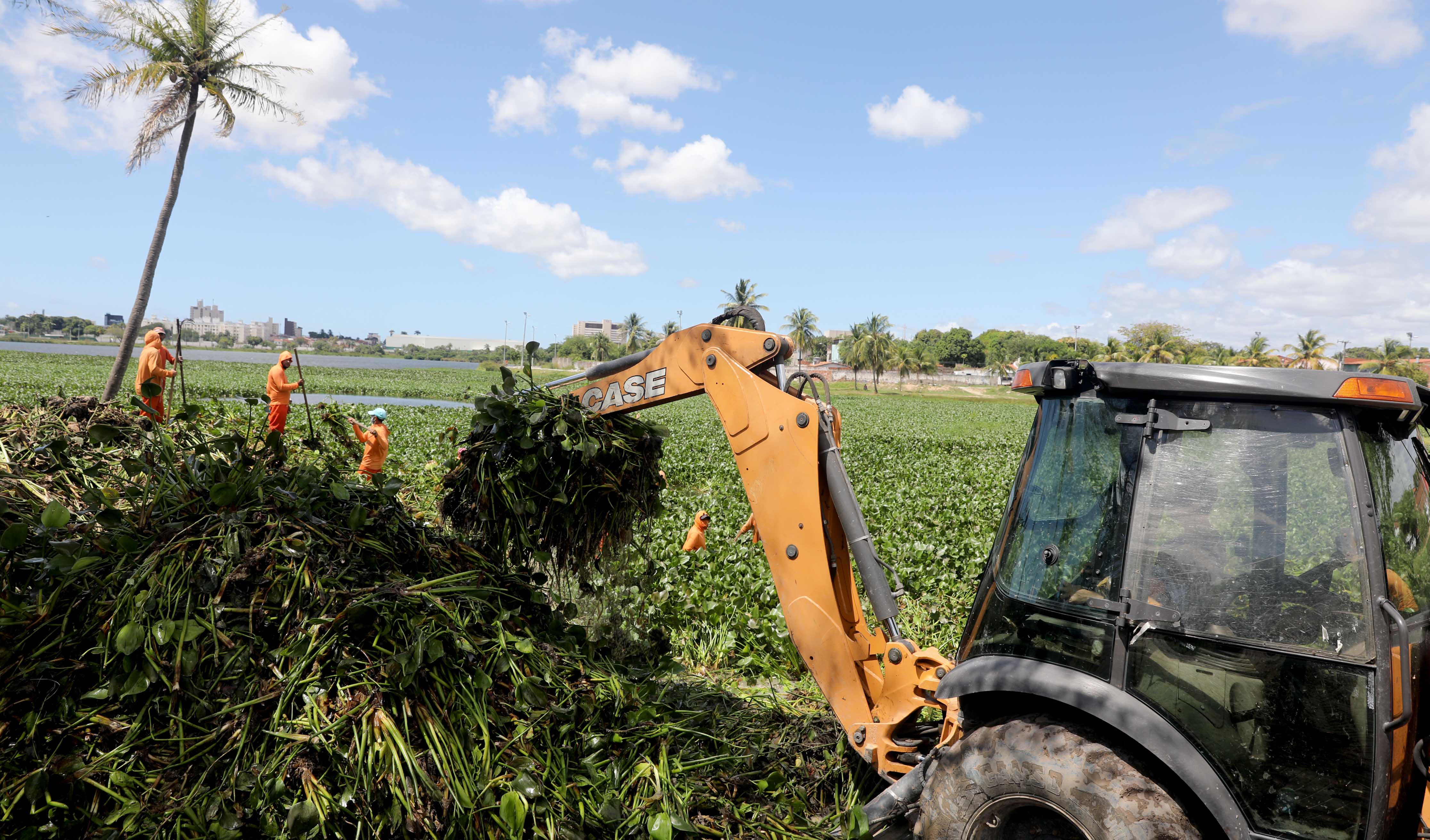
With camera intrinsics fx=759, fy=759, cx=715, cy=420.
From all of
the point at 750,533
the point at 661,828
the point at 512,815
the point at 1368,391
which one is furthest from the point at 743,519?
the point at 1368,391

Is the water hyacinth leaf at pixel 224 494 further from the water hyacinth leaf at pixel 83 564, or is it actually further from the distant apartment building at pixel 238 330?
the distant apartment building at pixel 238 330

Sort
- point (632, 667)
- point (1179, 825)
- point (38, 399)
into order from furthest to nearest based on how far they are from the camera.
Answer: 1. point (38, 399)
2. point (632, 667)
3. point (1179, 825)

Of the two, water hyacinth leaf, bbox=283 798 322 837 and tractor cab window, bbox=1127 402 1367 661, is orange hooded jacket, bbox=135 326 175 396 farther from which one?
tractor cab window, bbox=1127 402 1367 661

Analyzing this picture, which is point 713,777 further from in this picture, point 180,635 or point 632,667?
point 180,635

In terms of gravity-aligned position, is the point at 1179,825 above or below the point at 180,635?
below

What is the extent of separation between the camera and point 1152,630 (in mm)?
2557

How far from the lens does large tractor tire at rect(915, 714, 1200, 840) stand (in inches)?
96.4

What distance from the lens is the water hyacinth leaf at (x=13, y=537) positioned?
9.87 ft

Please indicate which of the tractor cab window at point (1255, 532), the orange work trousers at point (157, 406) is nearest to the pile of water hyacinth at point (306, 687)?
the orange work trousers at point (157, 406)

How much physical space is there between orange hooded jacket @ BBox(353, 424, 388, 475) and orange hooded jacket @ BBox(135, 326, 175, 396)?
7.13ft

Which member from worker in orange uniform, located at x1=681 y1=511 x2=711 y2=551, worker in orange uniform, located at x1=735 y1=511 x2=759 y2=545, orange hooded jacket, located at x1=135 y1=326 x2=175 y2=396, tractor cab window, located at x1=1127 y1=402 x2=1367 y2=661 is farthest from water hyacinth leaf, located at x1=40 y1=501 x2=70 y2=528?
orange hooded jacket, located at x1=135 y1=326 x2=175 y2=396

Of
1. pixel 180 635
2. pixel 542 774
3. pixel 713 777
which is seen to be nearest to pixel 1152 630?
pixel 713 777

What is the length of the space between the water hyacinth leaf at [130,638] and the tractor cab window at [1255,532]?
12.0ft

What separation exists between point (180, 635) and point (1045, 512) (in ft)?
11.1
